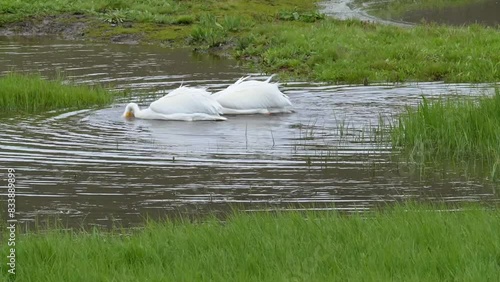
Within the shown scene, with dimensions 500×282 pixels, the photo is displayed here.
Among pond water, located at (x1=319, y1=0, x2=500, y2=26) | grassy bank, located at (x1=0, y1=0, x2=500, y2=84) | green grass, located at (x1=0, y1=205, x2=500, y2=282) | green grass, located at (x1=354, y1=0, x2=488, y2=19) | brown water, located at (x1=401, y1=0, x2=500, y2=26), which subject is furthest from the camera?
green grass, located at (x1=354, y1=0, x2=488, y2=19)

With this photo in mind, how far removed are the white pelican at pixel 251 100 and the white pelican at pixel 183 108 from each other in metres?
0.42

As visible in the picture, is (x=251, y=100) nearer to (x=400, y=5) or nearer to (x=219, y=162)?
(x=219, y=162)

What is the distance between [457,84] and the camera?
1570 centimetres

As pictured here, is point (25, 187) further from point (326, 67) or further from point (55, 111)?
point (326, 67)

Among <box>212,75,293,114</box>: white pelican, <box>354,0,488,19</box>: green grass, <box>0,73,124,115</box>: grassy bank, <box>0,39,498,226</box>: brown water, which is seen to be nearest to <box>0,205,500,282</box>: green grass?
<box>0,39,498,226</box>: brown water

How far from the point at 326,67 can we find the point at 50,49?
265 inches

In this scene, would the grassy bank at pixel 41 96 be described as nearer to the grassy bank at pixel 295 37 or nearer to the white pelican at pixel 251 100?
the white pelican at pixel 251 100

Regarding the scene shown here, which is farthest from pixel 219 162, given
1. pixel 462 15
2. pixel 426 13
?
pixel 426 13

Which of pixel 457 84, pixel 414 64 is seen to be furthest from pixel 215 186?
pixel 414 64

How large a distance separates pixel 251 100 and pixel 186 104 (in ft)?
3.46

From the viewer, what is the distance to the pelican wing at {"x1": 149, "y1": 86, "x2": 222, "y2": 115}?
13531 mm

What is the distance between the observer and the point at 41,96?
14.3 meters

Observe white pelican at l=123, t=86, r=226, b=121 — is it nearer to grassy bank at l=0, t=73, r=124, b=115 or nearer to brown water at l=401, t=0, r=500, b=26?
grassy bank at l=0, t=73, r=124, b=115

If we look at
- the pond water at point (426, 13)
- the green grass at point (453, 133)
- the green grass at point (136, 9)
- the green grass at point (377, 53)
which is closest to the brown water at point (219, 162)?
the green grass at point (453, 133)
